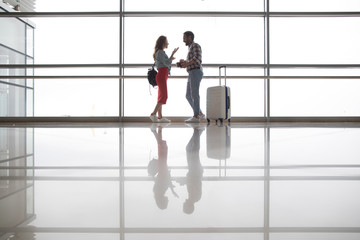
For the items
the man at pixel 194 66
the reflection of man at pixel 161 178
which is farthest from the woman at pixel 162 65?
the reflection of man at pixel 161 178

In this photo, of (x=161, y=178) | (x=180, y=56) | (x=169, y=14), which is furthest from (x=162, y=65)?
(x=161, y=178)

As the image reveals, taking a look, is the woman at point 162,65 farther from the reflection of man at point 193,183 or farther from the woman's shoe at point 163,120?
the reflection of man at point 193,183

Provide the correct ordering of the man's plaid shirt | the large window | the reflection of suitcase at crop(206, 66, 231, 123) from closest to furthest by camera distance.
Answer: the man's plaid shirt
the reflection of suitcase at crop(206, 66, 231, 123)
the large window

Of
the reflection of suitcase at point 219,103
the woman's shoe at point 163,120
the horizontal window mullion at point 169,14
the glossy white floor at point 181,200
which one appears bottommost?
the glossy white floor at point 181,200

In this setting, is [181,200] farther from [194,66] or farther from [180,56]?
[180,56]

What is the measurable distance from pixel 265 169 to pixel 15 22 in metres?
6.27

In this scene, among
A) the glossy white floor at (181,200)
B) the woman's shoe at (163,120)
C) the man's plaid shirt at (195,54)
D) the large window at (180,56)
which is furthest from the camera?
the large window at (180,56)

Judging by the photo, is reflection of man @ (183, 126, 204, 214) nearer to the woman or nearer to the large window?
the woman

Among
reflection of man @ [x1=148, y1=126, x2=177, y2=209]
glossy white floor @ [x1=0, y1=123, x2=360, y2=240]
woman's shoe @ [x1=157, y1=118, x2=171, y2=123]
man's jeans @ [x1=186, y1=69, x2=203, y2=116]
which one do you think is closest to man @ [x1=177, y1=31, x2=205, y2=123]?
man's jeans @ [x1=186, y1=69, x2=203, y2=116]

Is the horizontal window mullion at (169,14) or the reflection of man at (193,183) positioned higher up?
the horizontal window mullion at (169,14)

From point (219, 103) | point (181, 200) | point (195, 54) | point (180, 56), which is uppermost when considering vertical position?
point (180, 56)

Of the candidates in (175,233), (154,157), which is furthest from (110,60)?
(175,233)

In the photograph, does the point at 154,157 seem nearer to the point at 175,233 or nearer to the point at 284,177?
the point at 284,177

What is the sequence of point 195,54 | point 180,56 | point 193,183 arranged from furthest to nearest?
point 180,56, point 195,54, point 193,183
